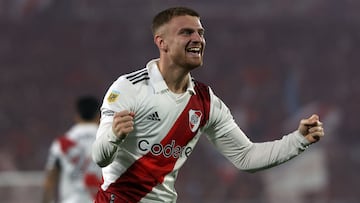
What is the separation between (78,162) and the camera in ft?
24.9

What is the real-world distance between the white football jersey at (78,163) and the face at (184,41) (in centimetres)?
327

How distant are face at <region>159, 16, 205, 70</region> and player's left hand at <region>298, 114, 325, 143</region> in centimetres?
60

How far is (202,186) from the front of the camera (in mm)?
14906

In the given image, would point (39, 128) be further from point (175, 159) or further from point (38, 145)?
point (175, 159)

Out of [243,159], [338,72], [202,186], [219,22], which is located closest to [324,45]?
[338,72]

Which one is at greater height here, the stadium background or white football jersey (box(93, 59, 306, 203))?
the stadium background

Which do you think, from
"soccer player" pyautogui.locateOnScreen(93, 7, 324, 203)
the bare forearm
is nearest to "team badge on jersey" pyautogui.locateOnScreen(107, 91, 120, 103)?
"soccer player" pyautogui.locateOnScreen(93, 7, 324, 203)

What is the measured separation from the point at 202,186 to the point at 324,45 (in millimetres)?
4271

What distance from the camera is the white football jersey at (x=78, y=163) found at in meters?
7.53

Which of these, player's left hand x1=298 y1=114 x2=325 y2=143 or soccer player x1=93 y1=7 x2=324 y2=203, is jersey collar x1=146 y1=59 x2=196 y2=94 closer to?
soccer player x1=93 y1=7 x2=324 y2=203

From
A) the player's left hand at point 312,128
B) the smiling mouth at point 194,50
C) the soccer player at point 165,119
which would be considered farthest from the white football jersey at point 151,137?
the player's left hand at point 312,128

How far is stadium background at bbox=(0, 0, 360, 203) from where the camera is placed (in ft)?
49.3

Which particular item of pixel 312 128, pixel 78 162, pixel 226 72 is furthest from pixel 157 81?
pixel 226 72

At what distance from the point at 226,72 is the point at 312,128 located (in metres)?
12.2
